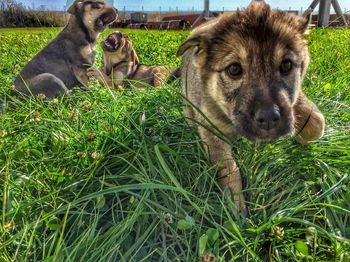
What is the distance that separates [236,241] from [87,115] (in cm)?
176

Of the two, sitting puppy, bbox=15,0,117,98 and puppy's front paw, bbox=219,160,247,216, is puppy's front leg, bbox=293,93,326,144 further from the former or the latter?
sitting puppy, bbox=15,0,117,98

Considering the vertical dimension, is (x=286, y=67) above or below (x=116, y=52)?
above

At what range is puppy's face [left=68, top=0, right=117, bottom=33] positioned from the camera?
6203 millimetres

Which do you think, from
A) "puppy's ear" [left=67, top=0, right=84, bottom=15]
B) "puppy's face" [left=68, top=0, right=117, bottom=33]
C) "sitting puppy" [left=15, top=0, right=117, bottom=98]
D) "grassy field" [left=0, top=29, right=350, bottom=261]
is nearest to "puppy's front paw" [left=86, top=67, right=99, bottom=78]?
"sitting puppy" [left=15, top=0, right=117, bottom=98]

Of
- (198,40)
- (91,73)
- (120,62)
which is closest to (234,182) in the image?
(198,40)

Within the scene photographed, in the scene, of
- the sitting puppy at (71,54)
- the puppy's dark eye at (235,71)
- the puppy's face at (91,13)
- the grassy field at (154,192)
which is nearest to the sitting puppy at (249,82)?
the puppy's dark eye at (235,71)

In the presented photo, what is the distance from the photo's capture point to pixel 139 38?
411 inches

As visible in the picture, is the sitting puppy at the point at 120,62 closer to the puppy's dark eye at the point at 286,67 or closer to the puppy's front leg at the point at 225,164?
the puppy's front leg at the point at 225,164

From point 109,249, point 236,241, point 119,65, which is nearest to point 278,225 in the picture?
point 236,241

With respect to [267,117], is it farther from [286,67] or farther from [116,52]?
[116,52]

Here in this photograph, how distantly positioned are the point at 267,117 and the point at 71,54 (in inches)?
166

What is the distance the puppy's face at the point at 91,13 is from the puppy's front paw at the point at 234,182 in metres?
4.20

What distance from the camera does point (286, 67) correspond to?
8.38 feet

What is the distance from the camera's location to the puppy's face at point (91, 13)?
620 centimetres
